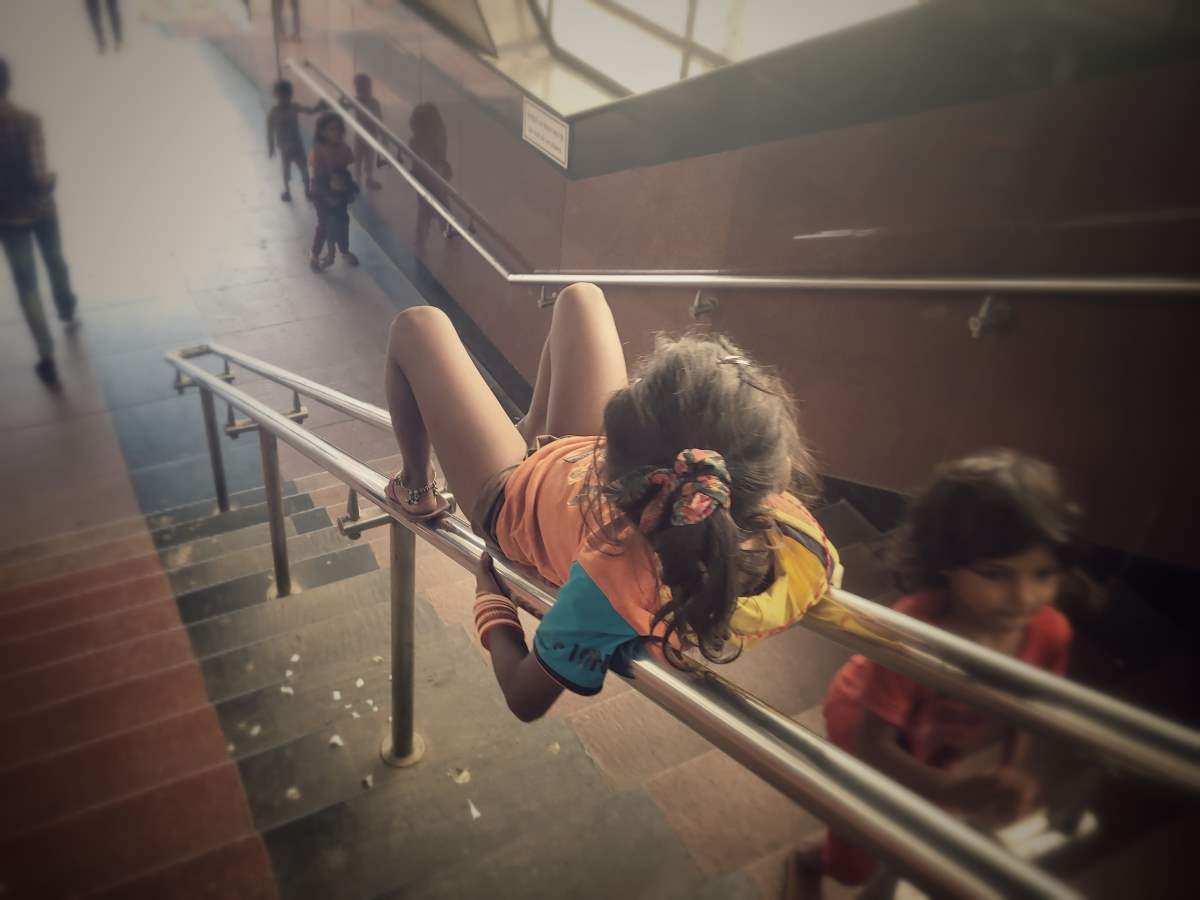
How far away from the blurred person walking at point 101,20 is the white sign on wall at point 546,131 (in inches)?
59.2

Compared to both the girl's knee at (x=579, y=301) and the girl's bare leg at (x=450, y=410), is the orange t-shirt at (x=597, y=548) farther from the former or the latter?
the girl's knee at (x=579, y=301)

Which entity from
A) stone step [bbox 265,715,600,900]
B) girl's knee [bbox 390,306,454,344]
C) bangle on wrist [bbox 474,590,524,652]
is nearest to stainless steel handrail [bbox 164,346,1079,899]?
bangle on wrist [bbox 474,590,524,652]

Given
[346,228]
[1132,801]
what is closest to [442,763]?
[1132,801]

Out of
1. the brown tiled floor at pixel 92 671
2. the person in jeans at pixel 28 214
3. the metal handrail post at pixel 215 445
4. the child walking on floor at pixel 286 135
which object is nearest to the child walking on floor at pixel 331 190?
the child walking on floor at pixel 286 135

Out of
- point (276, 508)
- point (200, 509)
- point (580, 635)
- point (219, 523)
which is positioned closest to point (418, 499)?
point (580, 635)

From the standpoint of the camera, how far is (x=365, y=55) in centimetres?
326

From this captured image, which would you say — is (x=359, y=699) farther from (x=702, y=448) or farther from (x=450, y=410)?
(x=702, y=448)

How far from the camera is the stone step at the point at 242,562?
2799 mm

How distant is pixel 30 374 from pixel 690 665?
374 cm

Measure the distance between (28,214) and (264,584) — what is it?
70.2 inches

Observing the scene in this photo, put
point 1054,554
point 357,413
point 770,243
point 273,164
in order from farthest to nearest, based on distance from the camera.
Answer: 1. point 273,164
2. point 770,243
3. point 357,413
4. point 1054,554

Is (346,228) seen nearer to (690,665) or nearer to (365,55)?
(365,55)

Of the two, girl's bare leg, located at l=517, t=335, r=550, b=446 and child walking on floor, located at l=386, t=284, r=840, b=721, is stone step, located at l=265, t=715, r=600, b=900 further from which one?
girl's bare leg, located at l=517, t=335, r=550, b=446

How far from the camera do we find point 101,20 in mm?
2641
